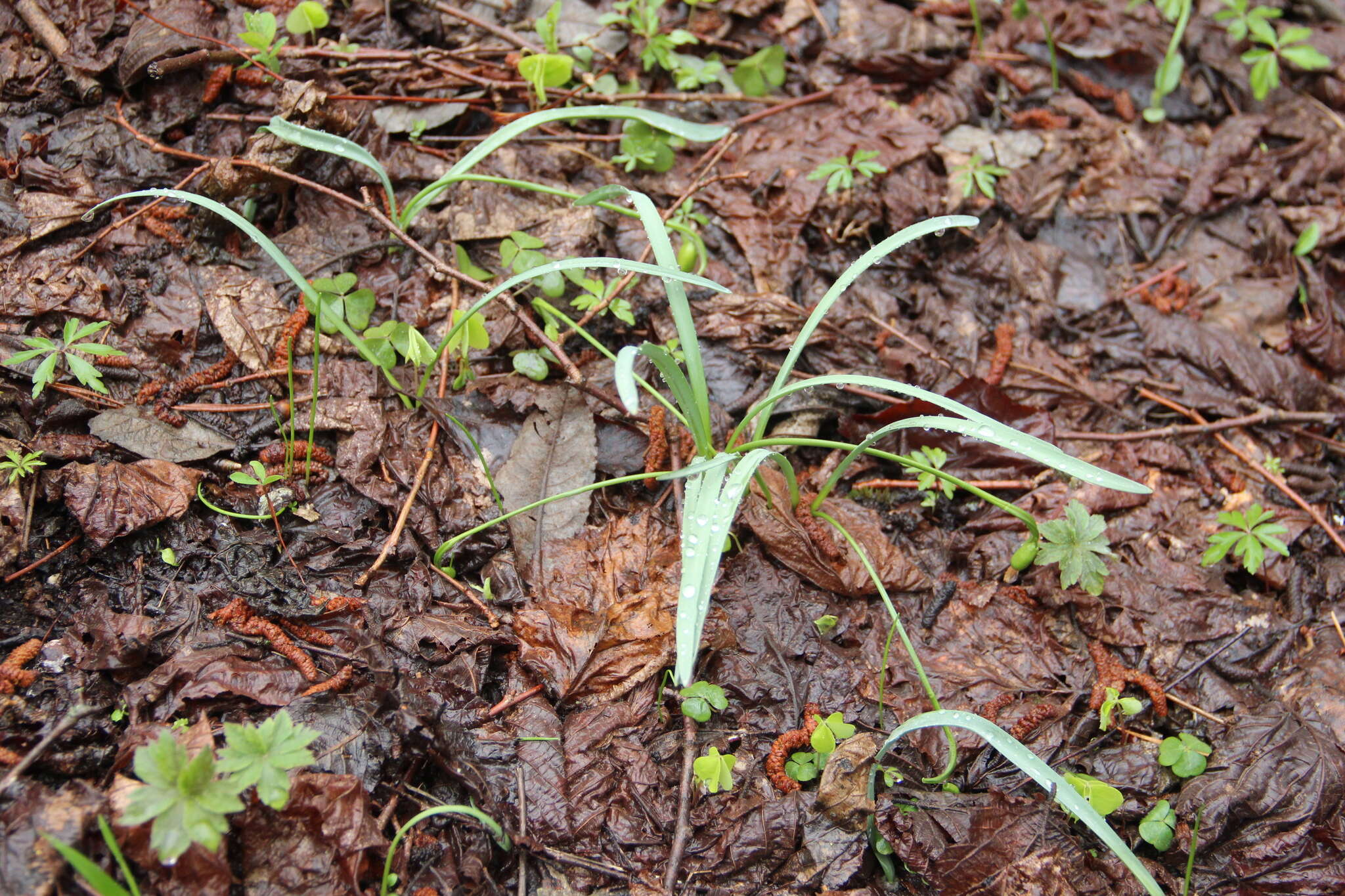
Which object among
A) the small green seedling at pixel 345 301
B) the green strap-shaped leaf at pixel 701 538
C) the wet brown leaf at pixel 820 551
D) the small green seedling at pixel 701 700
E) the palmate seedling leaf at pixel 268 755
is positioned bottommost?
the small green seedling at pixel 701 700

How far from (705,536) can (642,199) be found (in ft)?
2.94

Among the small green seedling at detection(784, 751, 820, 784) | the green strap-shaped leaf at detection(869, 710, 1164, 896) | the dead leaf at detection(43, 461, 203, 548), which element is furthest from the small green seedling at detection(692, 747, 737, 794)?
the dead leaf at detection(43, 461, 203, 548)

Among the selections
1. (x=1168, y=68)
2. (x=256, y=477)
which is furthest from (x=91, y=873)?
(x=1168, y=68)

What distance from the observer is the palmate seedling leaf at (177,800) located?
4.10ft

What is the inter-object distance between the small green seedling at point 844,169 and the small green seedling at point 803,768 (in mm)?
1808

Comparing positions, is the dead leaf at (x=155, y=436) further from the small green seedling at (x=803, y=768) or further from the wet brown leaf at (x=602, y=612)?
the small green seedling at (x=803, y=768)

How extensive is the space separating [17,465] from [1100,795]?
2.57 m

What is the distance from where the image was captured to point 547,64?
2.53 m

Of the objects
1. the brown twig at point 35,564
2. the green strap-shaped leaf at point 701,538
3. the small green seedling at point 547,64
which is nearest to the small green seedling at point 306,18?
the small green seedling at point 547,64

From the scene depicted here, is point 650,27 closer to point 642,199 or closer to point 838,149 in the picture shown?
point 838,149

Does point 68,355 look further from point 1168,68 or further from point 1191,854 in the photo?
point 1168,68

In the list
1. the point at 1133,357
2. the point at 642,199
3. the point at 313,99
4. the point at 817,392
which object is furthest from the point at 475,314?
the point at 1133,357

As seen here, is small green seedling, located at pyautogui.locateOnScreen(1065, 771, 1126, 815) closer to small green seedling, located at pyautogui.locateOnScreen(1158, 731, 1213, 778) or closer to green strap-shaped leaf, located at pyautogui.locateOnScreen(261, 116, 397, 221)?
small green seedling, located at pyautogui.locateOnScreen(1158, 731, 1213, 778)

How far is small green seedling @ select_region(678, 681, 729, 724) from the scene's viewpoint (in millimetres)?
1786
